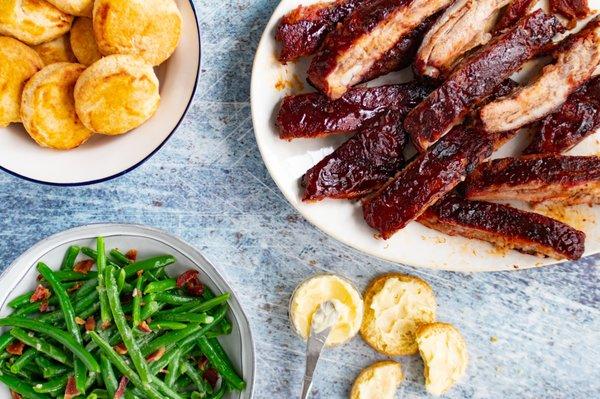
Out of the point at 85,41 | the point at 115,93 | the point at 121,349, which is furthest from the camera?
the point at 121,349

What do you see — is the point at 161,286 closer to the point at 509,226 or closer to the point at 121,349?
the point at 121,349

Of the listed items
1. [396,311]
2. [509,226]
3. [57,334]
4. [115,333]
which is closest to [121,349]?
[115,333]

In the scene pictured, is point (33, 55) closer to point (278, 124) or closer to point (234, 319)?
point (278, 124)

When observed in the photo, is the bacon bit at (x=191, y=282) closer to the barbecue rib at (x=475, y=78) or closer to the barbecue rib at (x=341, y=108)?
the barbecue rib at (x=341, y=108)

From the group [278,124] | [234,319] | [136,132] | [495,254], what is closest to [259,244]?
[234,319]

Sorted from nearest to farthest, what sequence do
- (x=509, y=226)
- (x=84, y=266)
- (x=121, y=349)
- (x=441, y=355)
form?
(x=121, y=349) → (x=509, y=226) → (x=84, y=266) → (x=441, y=355)

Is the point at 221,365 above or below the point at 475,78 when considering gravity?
below
